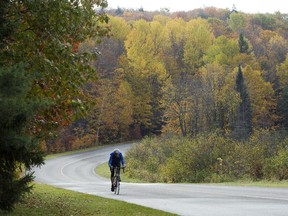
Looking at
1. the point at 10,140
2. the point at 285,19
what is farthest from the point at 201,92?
the point at 285,19

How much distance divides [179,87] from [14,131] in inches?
2289

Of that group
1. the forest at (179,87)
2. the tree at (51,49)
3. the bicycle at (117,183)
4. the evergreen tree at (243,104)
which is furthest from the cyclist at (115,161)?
the evergreen tree at (243,104)

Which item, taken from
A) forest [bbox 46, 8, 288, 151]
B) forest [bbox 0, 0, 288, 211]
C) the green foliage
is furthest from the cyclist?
forest [bbox 46, 8, 288, 151]

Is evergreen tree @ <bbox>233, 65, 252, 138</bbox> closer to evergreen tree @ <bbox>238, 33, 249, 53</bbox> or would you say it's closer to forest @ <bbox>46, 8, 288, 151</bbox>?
forest @ <bbox>46, 8, 288, 151</bbox>

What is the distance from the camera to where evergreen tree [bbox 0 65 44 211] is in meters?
8.66

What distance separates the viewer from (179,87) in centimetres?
6656

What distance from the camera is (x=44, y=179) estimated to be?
4347cm

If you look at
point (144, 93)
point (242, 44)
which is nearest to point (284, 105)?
point (242, 44)

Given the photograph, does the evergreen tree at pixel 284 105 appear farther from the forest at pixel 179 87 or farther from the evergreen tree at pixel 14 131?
the evergreen tree at pixel 14 131

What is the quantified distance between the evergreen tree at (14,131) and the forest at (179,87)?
48770 millimetres

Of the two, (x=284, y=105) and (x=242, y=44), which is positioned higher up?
(x=242, y=44)

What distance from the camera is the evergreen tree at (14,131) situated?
8.66m

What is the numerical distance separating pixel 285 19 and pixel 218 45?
157 feet

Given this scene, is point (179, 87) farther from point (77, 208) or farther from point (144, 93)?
point (77, 208)
